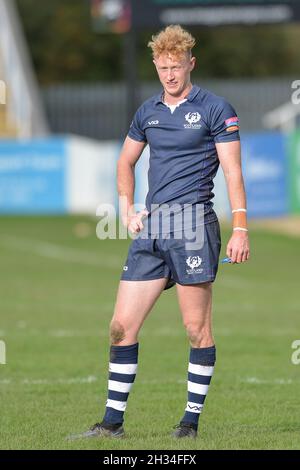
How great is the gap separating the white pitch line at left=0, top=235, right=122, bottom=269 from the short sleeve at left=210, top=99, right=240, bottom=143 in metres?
13.7

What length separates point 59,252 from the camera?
2356 centimetres

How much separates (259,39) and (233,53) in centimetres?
185

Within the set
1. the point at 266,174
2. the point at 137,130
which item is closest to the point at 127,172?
the point at 137,130

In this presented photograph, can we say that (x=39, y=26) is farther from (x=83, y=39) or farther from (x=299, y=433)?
(x=299, y=433)

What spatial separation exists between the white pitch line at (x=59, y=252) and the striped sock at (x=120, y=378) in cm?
1341

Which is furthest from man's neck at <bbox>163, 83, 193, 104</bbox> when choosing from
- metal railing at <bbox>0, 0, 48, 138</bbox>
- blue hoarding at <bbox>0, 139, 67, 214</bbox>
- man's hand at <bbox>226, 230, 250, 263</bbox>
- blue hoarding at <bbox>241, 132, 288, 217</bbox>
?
metal railing at <bbox>0, 0, 48, 138</bbox>

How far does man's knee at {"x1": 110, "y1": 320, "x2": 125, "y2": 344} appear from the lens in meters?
7.44

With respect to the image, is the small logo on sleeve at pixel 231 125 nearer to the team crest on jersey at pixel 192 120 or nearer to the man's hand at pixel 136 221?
the team crest on jersey at pixel 192 120

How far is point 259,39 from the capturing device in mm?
66562

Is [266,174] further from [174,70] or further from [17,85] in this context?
[174,70]

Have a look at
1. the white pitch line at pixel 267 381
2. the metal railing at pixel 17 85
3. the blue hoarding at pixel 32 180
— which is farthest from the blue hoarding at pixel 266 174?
the white pitch line at pixel 267 381

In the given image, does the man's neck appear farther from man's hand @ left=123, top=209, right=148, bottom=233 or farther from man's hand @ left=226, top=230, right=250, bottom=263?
man's hand @ left=226, top=230, right=250, bottom=263

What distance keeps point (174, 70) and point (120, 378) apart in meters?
1.79

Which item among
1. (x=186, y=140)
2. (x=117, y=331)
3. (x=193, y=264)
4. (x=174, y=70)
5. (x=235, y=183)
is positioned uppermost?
(x=174, y=70)
